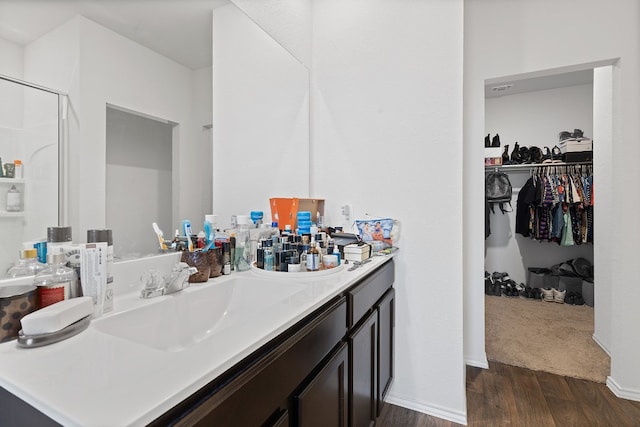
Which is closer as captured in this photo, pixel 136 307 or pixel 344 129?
pixel 136 307

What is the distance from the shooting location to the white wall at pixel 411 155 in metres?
1.69

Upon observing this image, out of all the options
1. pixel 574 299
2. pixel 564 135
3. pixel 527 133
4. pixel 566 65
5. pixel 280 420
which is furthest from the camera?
pixel 527 133

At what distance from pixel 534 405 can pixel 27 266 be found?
7.98ft

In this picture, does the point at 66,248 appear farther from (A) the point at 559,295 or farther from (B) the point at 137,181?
(A) the point at 559,295

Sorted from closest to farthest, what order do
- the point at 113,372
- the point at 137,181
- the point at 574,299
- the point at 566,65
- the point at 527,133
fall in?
1. the point at 113,372
2. the point at 137,181
3. the point at 566,65
4. the point at 574,299
5. the point at 527,133

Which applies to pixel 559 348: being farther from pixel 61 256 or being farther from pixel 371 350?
pixel 61 256

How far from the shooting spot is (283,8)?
69.9 inches

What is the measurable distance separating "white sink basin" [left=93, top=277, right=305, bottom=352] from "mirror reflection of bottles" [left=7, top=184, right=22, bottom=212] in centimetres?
34

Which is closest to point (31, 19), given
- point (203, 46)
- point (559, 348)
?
point (203, 46)

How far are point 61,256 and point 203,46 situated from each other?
0.92 meters

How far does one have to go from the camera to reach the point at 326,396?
93 centimetres

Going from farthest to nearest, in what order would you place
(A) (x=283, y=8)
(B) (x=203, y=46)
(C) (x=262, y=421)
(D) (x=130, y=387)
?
(A) (x=283, y=8), (B) (x=203, y=46), (C) (x=262, y=421), (D) (x=130, y=387)

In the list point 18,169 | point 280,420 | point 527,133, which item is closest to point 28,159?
point 18,169

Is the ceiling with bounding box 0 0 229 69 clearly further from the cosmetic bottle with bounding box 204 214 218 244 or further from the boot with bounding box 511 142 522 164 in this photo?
the boot with bounding box 511 142 522 164
